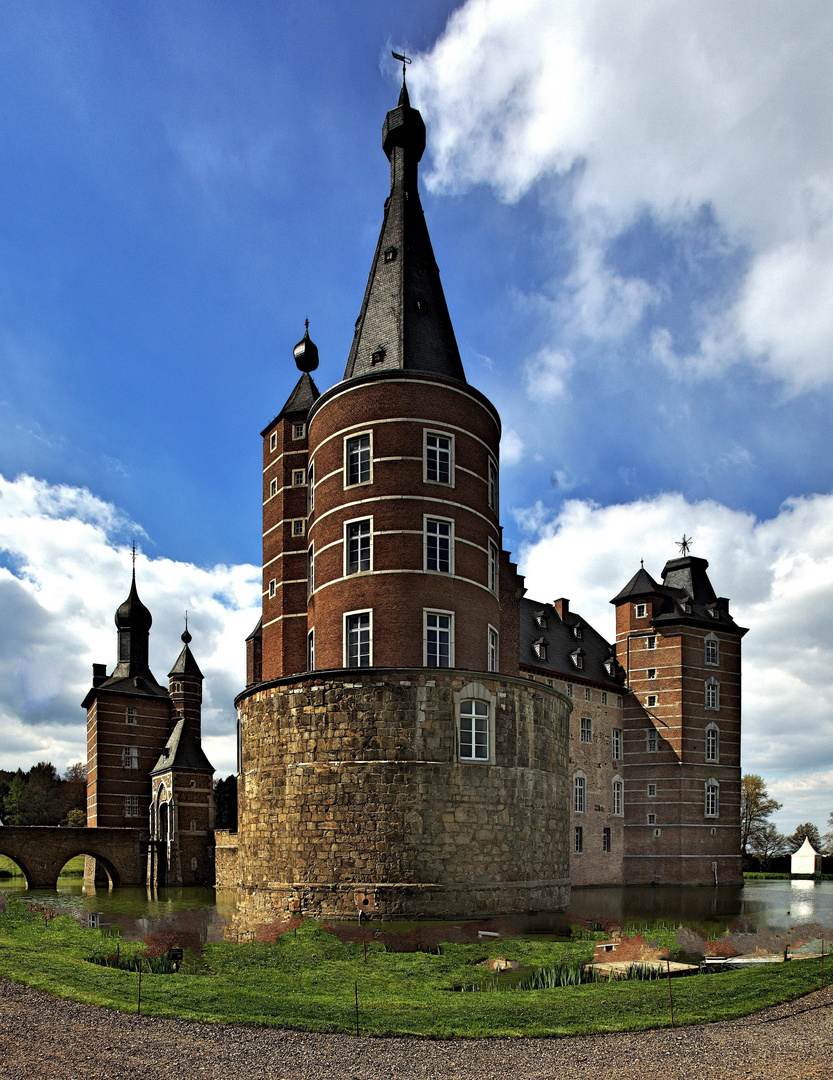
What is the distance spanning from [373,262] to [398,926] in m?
21.7

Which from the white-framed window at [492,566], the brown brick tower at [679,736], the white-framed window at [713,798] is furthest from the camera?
the white-framed window at [713,798]

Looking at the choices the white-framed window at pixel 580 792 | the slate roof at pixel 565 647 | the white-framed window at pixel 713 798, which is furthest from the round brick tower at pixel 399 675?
the white-framed window at pixel 713 798

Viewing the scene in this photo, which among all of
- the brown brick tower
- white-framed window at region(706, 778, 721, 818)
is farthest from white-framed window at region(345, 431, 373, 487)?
white-framed window at region(706, 778, 721, 818)

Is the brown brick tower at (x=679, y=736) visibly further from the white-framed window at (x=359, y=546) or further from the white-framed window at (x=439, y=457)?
the white-framed window at (x=359, y=546)

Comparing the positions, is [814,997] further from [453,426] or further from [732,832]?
[732,832]

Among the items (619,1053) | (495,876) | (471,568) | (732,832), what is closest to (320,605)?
(471,568)

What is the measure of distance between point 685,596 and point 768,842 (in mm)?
39280

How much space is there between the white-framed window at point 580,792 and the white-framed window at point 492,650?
22089 millimetres

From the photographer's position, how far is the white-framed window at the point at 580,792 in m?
47.4

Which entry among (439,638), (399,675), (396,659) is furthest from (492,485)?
(399,675)

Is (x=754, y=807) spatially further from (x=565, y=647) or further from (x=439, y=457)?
(x=439, y=457)

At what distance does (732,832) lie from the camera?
50.1 m

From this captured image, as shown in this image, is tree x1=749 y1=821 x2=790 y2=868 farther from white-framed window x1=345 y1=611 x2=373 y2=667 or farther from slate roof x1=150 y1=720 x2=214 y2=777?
white-framed window x1=345 y1=611 x2=373 y2=667

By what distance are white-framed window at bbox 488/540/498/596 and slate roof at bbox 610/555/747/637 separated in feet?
79.3
